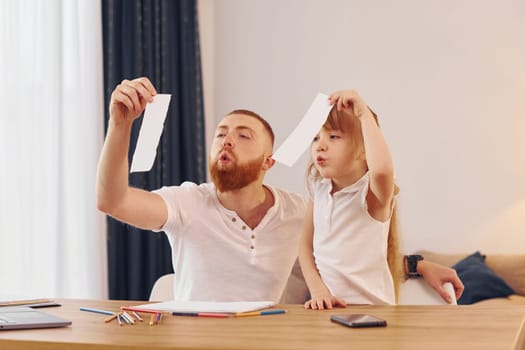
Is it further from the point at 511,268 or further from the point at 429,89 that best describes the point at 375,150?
the point at 429,89

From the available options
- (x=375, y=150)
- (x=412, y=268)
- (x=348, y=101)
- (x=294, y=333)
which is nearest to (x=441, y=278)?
(x=412, y=268)

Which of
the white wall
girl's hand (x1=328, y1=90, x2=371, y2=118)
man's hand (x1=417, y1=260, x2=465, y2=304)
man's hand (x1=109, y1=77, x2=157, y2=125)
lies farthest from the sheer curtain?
girl's hand (x1=328, y1=90, x2=371, y2=118)

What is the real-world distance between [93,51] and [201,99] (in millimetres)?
857

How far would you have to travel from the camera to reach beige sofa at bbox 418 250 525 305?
11.9ft

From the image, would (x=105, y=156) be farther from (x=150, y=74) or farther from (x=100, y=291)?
(x=150, y=74)

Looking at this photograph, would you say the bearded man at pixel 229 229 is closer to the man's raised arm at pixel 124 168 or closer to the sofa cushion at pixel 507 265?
the man's raised arm at pixel 124 168

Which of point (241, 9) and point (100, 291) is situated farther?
point (241, 9)

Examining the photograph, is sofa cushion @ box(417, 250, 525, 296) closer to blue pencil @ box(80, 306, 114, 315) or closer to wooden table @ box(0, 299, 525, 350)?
wooden table @ box(0, 299, 525, 350)

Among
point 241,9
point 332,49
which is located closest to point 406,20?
point 332,49

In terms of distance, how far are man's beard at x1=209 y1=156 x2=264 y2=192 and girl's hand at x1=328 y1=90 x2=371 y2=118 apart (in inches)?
19.8

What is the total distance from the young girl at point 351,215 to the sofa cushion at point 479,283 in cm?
148

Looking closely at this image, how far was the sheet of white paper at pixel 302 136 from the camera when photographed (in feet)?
5.14

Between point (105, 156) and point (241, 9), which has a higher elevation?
point (241, 9)

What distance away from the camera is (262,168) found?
7.70 ft
